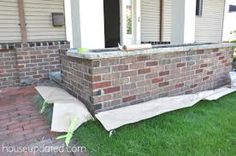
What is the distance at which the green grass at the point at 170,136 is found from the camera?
1.90 metres

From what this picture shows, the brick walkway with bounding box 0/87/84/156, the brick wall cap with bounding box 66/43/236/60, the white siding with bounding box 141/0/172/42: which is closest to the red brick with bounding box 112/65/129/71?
the brick wall cap with bounding box 66/43/236/60

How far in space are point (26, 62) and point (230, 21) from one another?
16.6 m

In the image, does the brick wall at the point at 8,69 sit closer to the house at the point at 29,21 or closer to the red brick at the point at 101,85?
the house at the point at 29,21

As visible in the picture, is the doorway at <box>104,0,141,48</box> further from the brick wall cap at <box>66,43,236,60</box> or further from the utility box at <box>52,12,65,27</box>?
the brick wall cap at <box>66,43,236,60</box>

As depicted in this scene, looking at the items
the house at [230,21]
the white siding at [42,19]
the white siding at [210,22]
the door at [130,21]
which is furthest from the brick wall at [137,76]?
the house at [230,21]

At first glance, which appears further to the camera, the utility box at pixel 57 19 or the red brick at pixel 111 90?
the utility box at pixel 57 19

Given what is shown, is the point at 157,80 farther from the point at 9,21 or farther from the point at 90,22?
the point at 9,21

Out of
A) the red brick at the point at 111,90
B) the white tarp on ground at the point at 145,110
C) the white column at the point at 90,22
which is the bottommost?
the white tarp on ground at the point at 145,110

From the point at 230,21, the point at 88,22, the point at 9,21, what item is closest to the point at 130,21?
the point at 9,21

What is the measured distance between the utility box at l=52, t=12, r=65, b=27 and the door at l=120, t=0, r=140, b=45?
1.86 m

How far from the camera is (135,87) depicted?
108 inches

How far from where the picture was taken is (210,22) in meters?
8.79

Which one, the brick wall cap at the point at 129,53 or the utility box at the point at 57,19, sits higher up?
the utility box at the point at 57,19

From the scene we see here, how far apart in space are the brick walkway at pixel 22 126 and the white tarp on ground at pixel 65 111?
0.39 ft
